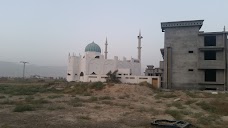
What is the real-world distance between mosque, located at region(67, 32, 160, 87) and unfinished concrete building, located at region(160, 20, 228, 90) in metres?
8.70

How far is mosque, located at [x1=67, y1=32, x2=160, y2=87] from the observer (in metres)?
46.8

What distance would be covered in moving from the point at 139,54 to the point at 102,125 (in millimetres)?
48460

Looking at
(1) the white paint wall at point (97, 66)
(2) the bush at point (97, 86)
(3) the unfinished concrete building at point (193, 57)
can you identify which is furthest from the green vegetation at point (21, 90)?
(3) the unfinished concrete building at point (193, 57)

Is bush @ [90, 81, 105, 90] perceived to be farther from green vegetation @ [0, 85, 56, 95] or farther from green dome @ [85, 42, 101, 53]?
green dome @ [85, 42, 101, 53]

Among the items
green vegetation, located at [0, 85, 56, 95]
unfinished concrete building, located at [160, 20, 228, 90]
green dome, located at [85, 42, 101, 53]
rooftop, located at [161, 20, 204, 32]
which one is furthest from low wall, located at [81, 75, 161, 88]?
green dome, located at [85, 42, 101, 53]

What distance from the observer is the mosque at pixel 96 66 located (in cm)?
4678

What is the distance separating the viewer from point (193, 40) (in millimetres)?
36969

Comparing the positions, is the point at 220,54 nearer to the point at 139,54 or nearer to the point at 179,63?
the point at 179,63

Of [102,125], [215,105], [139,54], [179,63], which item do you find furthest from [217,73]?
[102,125]

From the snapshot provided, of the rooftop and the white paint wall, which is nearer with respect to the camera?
the rooftop

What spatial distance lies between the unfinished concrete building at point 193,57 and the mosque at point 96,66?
870 centimetres

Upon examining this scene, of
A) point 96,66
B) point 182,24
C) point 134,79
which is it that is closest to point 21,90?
point 134,79

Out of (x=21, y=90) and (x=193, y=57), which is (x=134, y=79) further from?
(x=21, y=90)

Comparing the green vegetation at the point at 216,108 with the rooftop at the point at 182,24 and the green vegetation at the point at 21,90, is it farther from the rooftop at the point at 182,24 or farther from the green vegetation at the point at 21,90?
the green vegetation at the point at 21,90
